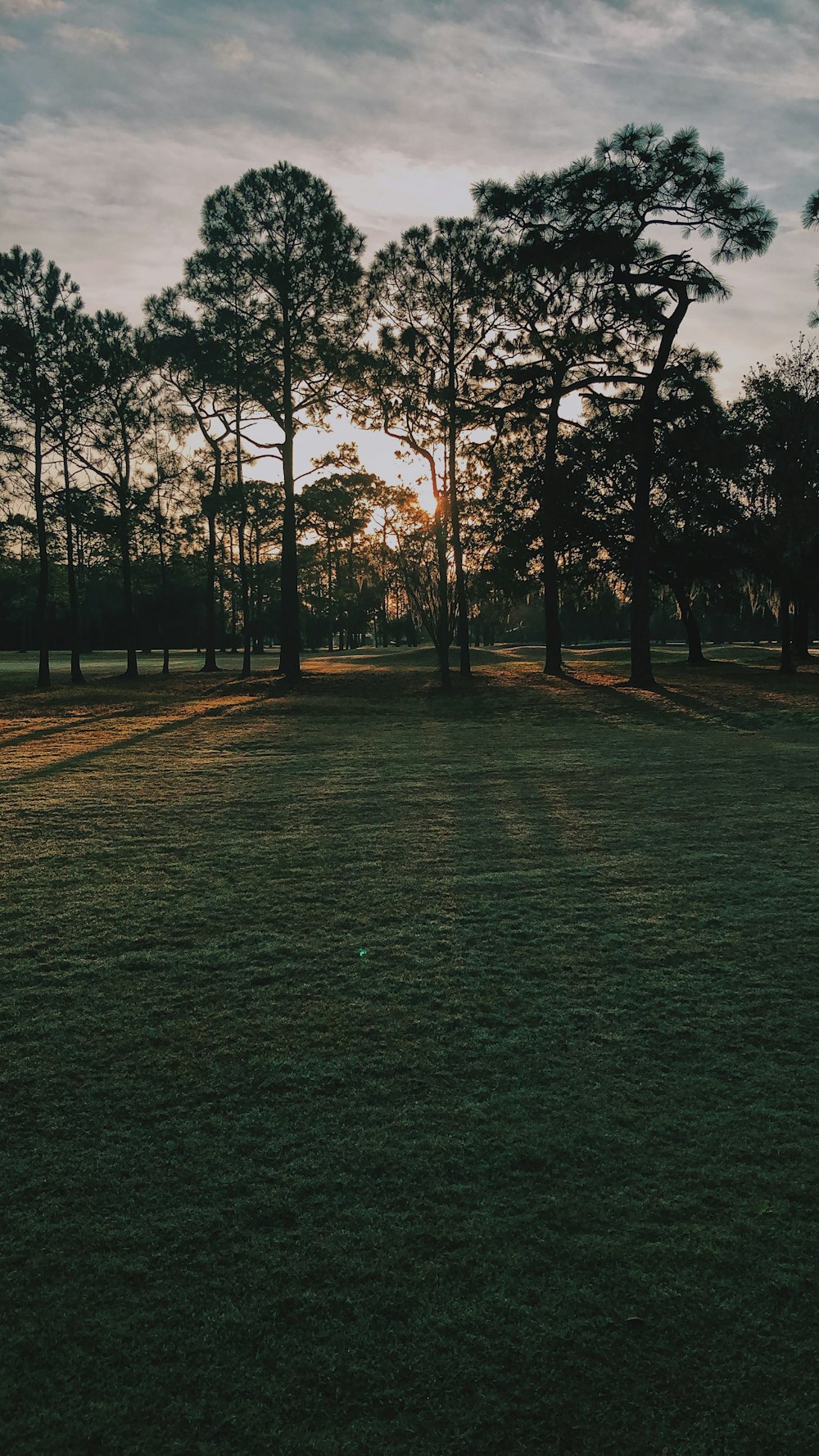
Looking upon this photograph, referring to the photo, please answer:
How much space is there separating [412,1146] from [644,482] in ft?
80.2

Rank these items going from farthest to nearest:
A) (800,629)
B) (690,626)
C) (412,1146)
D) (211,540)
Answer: (690,626)
(800,629)
(211,540)
(412,1146)

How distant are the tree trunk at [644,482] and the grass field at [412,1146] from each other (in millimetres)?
18522

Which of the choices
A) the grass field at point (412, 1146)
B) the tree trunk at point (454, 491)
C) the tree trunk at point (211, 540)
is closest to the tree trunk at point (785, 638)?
the tree trunk at point (454, 491)

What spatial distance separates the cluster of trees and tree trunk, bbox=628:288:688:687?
0.23ft

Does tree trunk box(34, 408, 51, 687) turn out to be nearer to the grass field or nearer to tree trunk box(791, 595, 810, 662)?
the grass field

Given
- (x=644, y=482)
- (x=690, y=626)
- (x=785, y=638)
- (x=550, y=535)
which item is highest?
(x=644, y=482)

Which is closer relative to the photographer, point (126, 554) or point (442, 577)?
point (442, 577)

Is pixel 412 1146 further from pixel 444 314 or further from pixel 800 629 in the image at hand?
pixel 800 629

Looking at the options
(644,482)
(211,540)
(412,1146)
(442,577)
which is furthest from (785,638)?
(412,1146)

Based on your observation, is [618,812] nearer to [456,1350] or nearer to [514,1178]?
[514,1178]

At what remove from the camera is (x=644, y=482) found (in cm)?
2484

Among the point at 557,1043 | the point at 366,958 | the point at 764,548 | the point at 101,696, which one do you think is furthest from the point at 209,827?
the point at 764,548

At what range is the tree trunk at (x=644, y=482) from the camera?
2430 cm

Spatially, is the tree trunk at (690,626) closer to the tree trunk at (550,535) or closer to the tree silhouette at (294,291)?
the tree trunk at (550,535)
